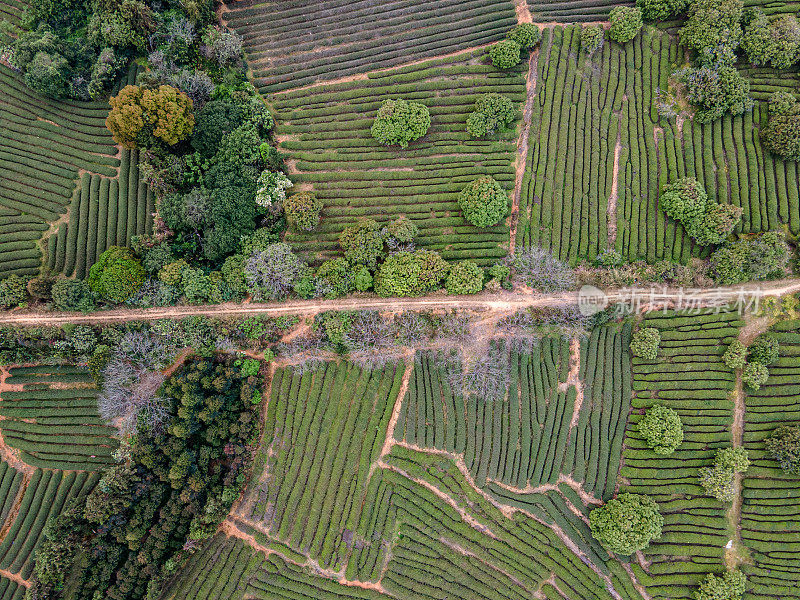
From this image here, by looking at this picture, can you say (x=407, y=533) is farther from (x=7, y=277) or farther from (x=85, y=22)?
(x=85, y=22)

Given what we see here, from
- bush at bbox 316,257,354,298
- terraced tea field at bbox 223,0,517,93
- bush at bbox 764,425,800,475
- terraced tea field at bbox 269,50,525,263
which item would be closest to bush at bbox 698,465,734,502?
bush at bbox 764,425,800,475

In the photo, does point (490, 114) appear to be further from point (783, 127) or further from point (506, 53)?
point (783, 127)

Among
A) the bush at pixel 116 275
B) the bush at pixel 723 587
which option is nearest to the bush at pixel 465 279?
the bush at pixel 116 275

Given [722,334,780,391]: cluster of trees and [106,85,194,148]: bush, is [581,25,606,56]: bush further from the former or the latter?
[106,85,194,148]: bush

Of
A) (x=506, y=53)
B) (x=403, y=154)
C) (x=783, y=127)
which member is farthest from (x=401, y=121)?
(x=783, y=127)

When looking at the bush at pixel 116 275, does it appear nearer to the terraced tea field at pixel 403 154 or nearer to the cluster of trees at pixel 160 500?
the cluster of trees at pixel 160 500

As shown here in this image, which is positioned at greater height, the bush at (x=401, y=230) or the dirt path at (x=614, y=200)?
the dirt path at (x=614, y=200)
